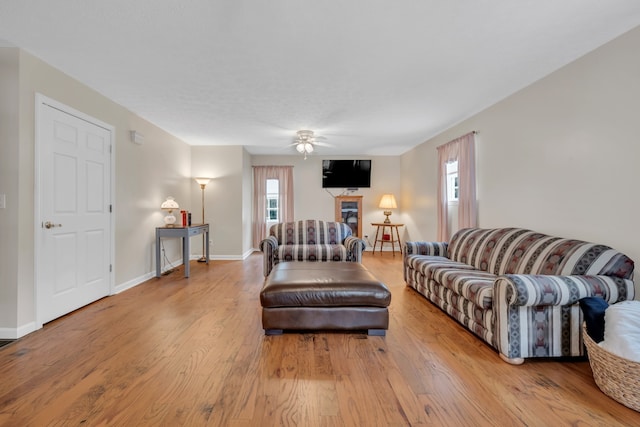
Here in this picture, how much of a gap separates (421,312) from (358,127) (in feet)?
9.44

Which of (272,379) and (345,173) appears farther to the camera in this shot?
(345,173)

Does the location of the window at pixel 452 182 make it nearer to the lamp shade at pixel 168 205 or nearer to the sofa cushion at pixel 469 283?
the sofa cushion at pixel 469 283

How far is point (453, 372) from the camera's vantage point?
1830mm

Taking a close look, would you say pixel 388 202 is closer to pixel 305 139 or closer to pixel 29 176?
pixel 305 139

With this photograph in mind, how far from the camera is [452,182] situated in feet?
15.1

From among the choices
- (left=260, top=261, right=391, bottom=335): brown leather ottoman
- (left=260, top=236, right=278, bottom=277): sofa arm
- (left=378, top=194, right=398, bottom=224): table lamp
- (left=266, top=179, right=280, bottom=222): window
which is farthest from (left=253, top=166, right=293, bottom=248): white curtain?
(left=260, top=261, right=391, bottom=335): brown leather ottoman

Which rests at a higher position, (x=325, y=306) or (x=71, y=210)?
(x=71, y=210)

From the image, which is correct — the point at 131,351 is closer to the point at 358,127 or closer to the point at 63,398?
the point at 63,398

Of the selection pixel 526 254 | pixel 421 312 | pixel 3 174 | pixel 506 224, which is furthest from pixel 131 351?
pixel 506 224

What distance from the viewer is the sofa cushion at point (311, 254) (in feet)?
13.5

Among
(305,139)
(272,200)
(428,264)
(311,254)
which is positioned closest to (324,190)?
(272,200)

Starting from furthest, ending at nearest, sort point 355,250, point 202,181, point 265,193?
point 265,193
point 202,181
point 355,250

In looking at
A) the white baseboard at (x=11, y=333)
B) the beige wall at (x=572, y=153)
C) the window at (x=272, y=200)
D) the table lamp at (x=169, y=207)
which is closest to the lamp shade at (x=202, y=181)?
the table lamp at (x=169, y=207)

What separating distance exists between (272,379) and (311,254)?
244 centimetres
